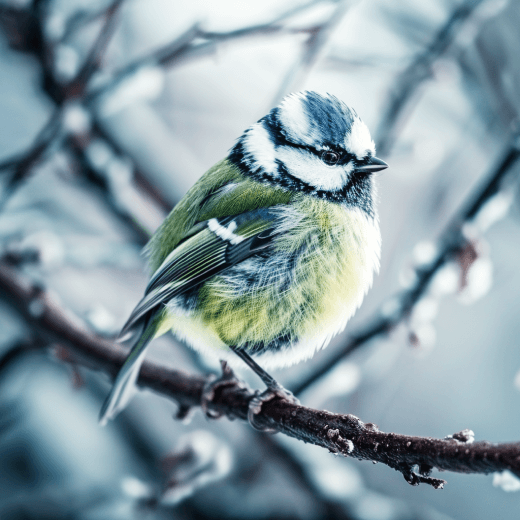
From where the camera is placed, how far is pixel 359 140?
474 millimetres

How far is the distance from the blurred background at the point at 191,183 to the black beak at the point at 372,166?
0.14 metres

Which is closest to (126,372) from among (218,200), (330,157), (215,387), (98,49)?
(215,387)

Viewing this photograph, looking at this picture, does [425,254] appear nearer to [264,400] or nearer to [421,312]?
[421,312]

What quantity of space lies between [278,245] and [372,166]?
0.12m

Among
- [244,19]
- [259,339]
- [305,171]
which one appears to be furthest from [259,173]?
[244,19]

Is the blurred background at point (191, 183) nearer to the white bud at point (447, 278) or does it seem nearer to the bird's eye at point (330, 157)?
the white bud at point (447, 278)

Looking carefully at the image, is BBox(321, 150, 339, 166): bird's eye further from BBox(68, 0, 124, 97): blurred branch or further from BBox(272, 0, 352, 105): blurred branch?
BBox(68, 0, 124, 97): blurred branch

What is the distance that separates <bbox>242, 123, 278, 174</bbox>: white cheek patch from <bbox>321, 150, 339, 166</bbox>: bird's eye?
0.18ft

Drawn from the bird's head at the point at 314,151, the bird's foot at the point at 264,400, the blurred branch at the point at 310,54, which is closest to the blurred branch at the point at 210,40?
the blurred branch at the point at 310,54

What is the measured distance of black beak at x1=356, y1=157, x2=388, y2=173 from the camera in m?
0.47

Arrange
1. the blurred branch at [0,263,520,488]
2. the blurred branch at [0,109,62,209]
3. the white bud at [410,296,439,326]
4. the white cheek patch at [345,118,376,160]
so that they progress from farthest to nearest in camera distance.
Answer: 1. the blurred branch at [0,109,62,209]
2. the white bud at [410,296,439,326]
3. the white cheek patch at [345,118,376,160]
4. the blurred branch at [0,263,520,488]

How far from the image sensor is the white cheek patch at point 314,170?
0.51 metres

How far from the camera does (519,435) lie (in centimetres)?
74

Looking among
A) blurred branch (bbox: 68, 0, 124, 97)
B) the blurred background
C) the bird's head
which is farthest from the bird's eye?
blurred branch (bbox: 68, 0, 124, 97)
